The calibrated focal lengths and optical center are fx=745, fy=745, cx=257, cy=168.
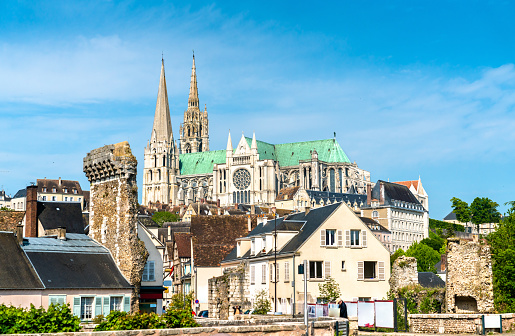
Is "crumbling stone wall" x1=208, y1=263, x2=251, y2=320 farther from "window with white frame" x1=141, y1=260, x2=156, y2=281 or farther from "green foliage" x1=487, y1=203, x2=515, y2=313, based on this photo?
"green foliage" x1=487, y1=203, x2=515, y2=313

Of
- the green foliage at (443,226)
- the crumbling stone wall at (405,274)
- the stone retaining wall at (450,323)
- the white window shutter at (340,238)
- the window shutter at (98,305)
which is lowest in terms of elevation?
the stone retaining wall at (450,323)

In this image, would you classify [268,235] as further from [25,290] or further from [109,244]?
[25,290]

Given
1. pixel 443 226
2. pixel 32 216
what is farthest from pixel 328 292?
pixel 443 226

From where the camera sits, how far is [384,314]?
29.2 meters

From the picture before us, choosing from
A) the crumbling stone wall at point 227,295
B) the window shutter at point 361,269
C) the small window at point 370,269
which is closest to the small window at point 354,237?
the window shutter at point 361,269

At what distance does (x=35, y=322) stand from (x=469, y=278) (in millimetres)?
18257

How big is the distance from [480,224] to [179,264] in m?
114

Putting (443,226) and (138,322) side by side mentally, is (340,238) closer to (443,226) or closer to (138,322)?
(138,322)

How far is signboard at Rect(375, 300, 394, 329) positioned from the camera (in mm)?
28969

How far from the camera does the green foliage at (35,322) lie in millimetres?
18719

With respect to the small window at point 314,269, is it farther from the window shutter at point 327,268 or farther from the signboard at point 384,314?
the signboard at point 384,314

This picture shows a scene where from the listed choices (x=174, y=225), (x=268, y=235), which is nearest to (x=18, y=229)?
(x=268, y=235)

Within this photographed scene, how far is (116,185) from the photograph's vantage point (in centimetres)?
3294

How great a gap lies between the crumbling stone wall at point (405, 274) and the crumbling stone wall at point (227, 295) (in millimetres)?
Result: 9457
